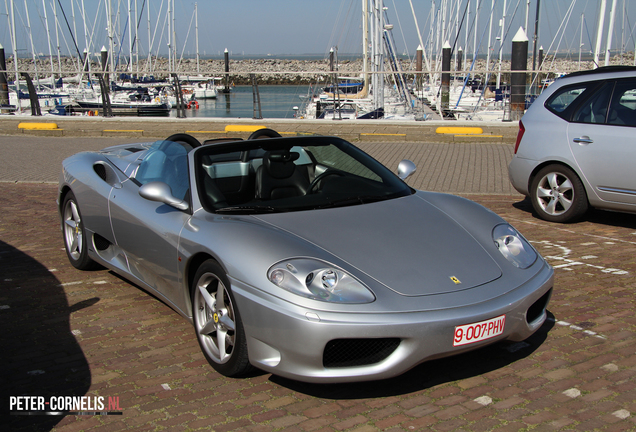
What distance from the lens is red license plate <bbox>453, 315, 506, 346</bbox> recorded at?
307 centimetres

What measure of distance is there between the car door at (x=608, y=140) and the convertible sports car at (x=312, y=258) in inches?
120

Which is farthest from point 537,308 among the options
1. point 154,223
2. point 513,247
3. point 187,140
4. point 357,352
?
point 187,140

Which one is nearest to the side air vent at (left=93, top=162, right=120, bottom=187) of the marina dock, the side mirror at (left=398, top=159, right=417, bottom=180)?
the side mirror at (left=398, top=159, right=417, bottom=180)

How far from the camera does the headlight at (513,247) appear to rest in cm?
371

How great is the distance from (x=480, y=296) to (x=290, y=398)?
1.16 metres

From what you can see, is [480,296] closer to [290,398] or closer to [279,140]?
[290,398]

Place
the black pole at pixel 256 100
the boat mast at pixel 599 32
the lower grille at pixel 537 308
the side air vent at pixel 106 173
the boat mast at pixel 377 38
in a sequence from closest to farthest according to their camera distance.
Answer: the lower grille at pixel 537 308 → the side air vent at pixel 106 173 → the black pole at pixel 256 100 → the boat mast at pixel 599 32 → the boat mast at pixel 377 38

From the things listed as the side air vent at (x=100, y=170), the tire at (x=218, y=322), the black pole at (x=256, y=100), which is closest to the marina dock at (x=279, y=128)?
the black pole at (x=256, y=100)

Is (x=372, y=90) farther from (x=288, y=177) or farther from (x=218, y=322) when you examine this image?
(x=218, y=322)

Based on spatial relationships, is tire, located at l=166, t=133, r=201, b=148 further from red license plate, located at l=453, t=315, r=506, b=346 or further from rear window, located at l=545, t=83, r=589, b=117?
rear window, located at l=545, t=83, r=589, b=117

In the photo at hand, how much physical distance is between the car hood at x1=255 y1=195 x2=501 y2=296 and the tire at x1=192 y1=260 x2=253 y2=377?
1.61 ft

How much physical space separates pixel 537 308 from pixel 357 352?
121 cm

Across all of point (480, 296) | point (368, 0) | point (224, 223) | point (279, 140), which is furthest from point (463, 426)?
point (368, 0)

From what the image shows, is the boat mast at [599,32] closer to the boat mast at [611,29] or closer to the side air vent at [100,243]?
the boat mast at [611,29]
